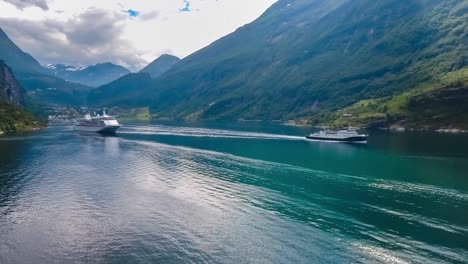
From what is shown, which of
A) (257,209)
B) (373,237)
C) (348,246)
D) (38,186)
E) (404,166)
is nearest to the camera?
(348,246)

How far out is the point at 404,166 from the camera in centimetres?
13512

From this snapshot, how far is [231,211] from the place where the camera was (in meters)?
77.3

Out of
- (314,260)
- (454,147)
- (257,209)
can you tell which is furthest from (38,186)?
(454,147)

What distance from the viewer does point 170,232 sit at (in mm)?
64125

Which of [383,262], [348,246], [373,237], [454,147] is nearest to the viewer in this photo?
[383,262]

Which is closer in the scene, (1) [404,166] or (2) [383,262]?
→ (2) [383,262]

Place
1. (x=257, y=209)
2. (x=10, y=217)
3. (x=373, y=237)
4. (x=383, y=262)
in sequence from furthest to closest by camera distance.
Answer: (x=257, y=209) < (x=10, y=217) < (x=373, y=237) < (x=383, y=262)

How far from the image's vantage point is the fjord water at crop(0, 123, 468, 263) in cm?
5606

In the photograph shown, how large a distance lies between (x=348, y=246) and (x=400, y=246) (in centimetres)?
822

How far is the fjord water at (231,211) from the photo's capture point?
56.1m

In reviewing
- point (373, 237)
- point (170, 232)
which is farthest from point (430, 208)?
point (170, 232)

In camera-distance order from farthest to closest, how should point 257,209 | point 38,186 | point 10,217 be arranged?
point 38,186, point 257,209, point 10,217

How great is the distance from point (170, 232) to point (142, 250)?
28.4 feet

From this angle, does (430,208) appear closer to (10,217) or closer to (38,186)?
(10,217)
